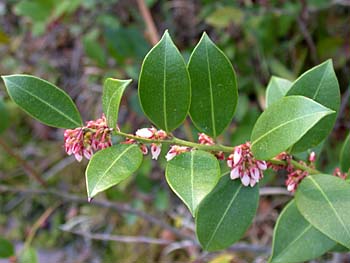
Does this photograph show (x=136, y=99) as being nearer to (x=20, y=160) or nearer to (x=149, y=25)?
(x=149, y=25)

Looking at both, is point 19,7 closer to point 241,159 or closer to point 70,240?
point 70,240

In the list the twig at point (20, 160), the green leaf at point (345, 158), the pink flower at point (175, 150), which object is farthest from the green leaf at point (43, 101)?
the twig at point (20, 160)

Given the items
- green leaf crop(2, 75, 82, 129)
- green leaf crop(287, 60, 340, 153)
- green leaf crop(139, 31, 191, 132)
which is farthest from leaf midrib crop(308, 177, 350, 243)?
green leaf crop(2, 75, 82, 129)

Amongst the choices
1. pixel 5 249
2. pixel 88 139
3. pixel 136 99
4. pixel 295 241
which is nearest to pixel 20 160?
pixel 5 249

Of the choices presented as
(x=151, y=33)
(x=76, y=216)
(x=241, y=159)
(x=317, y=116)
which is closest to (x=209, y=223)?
(x=241, y=159)

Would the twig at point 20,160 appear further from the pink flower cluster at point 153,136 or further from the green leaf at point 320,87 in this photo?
the green leaf at point 320,87

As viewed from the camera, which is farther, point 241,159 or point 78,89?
point 78,89
